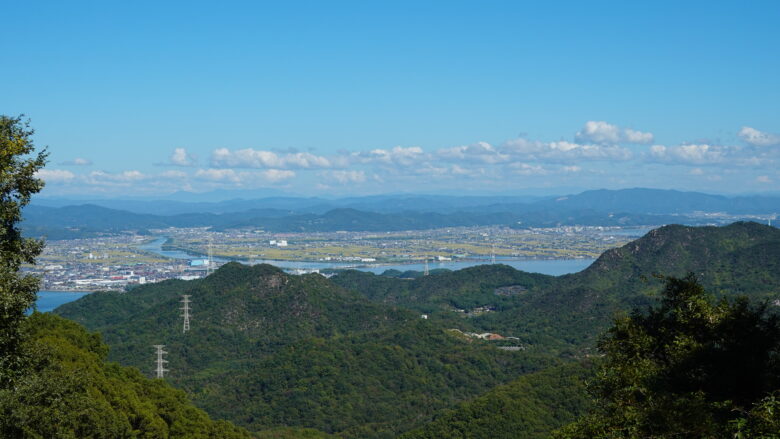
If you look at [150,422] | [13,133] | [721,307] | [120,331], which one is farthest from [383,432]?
[120,331]

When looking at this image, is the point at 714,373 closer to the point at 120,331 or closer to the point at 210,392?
the point at 210,392

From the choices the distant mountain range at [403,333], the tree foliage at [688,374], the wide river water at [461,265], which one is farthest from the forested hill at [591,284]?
the tree foliage at [688,374]

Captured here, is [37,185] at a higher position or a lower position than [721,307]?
higher

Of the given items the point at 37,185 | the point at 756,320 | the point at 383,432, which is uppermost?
the point at 37,185

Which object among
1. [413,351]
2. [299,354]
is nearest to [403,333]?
[413,351]

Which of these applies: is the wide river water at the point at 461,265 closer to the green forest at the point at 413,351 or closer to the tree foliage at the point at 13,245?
the green forest at the point at 413,351
